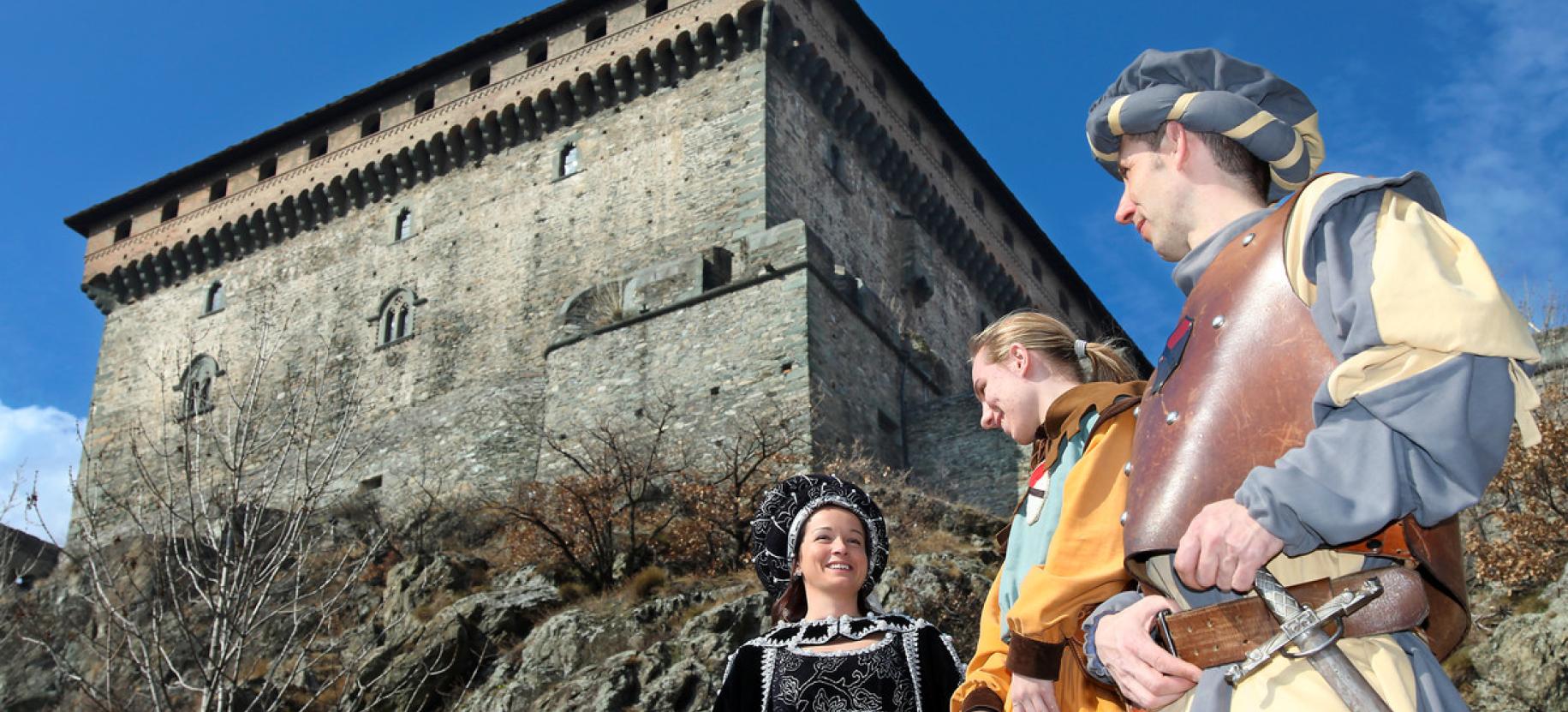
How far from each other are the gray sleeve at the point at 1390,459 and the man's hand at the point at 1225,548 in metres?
0.03

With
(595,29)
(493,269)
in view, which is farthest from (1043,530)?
(595,29)

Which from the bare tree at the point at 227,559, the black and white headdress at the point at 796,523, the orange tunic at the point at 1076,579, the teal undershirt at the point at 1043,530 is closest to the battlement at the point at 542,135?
the bare tree at the point at 227,559

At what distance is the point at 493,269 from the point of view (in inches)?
986

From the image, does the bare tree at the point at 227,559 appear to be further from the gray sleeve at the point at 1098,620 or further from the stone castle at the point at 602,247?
the gray sleeve at the point at 1098,620

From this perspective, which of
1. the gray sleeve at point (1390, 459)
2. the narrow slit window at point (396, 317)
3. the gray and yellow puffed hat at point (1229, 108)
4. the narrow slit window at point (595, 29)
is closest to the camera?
the gray sleeve at point (1390, 459)

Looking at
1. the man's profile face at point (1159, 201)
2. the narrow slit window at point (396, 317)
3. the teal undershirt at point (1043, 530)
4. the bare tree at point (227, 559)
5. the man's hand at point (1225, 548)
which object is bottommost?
the man's hand at point (1225, 548)

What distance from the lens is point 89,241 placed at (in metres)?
32.2

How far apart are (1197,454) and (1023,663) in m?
0.82

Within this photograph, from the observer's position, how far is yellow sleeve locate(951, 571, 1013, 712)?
3502 mm

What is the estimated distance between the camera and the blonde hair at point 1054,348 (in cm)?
394

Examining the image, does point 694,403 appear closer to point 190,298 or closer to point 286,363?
point 286,363

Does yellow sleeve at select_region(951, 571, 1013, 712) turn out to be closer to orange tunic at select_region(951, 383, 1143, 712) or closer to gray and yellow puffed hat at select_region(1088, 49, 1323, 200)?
orange tunic at select_region(951, 383, 1143, 712)

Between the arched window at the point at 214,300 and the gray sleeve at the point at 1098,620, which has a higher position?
the arched window at the point at 214,300

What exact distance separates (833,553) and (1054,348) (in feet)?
4.16
